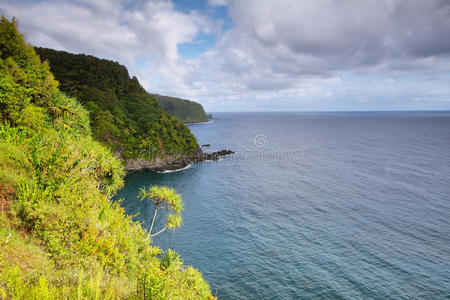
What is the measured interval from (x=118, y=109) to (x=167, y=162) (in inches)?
1125

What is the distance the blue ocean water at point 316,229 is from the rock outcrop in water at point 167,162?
5.35 m

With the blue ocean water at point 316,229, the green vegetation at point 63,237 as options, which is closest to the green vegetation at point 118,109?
the blue ocean water at point 316,229

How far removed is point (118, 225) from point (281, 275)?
21.4 m

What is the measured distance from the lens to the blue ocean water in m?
26.5

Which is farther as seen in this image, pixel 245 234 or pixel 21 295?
pixel 245 234

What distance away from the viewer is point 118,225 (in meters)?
16.5

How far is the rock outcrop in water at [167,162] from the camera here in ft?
236

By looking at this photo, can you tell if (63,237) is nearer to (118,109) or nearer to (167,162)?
(167,162)

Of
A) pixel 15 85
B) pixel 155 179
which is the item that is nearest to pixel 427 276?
pixel 15 85

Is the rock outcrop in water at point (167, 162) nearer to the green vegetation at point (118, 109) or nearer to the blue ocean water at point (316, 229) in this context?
the green vegetation at point (118, 109)

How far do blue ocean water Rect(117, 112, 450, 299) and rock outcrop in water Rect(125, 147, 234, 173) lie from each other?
535 centimetres

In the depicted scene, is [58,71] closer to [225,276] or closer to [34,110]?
[34,110]

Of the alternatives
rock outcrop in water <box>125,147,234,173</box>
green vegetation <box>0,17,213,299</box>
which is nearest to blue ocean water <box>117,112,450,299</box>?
rock outcrop in water <box>125,147,234,173</box>

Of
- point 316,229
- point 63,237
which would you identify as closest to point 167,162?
point 316,229
